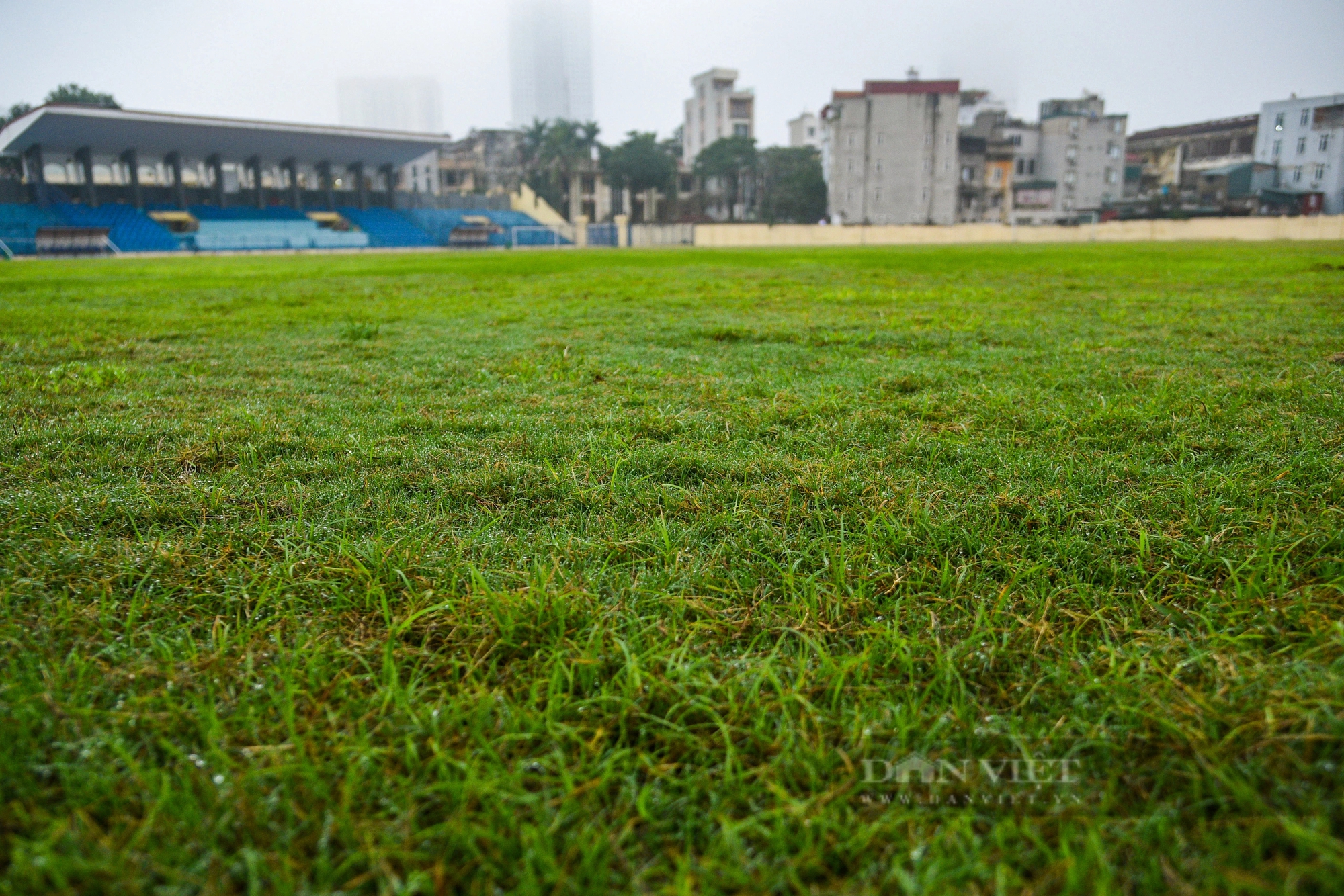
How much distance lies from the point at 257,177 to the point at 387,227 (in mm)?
7572

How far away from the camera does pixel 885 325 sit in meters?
6.28

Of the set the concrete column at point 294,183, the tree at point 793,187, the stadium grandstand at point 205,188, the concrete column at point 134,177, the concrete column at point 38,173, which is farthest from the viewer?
the tree at point 793,187

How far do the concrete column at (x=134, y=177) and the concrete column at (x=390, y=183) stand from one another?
14.4 metres

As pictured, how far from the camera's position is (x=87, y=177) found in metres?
42.9

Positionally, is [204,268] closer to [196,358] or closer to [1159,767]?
[196,358]

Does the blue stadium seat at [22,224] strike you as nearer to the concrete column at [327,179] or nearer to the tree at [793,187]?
the concrete column at [327,179]

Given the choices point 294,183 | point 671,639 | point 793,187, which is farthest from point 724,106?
point 671,639

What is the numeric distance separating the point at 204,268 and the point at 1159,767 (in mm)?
21164

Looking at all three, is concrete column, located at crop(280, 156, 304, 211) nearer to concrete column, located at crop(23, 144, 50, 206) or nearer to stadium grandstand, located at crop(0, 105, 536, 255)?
stadium grandstand, located at crop(0, 105, 536, 255)

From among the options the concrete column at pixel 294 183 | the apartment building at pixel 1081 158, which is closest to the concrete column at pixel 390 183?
the concrete column at pixel 294 183

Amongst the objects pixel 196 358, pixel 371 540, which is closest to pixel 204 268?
pixel 196 358

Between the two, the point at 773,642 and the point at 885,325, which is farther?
the point at 885,325

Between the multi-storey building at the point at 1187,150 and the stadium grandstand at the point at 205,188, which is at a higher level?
the multi-storey building at the point at 1187,150

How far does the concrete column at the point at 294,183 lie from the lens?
163 ft
